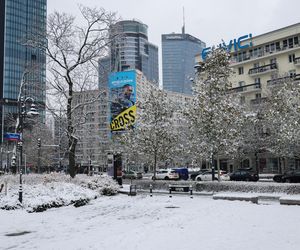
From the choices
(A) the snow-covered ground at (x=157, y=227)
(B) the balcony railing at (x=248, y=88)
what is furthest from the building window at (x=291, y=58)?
(A) the snow-covered ground at (x=157, y=227)

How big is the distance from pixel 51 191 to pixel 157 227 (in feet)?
31.5

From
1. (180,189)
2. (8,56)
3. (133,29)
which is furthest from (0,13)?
(180,189)

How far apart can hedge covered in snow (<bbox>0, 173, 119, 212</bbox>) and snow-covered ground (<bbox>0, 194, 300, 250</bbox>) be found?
0.79 metres

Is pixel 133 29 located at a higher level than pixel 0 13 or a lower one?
higher

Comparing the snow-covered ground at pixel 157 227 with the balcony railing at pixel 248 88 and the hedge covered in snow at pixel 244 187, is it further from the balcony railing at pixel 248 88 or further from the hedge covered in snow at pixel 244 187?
the balcony railing at pixel 248 88

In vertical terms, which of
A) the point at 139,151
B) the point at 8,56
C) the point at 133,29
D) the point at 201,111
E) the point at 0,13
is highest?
the point at 133,29

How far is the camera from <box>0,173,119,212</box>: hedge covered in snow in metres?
17.4

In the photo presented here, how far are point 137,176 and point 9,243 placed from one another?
39.2m

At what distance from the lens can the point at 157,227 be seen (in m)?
11.8

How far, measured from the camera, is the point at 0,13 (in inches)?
4525

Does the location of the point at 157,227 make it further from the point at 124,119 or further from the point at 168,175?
the point at 168,175

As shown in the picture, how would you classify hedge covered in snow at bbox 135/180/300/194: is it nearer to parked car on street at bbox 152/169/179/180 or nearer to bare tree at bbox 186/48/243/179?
bare tree at bbox 186/48/243/179

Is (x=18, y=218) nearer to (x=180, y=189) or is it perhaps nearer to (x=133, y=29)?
(x=180, y=189)

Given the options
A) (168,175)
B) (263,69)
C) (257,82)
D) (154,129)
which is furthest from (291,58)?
(154,129)
